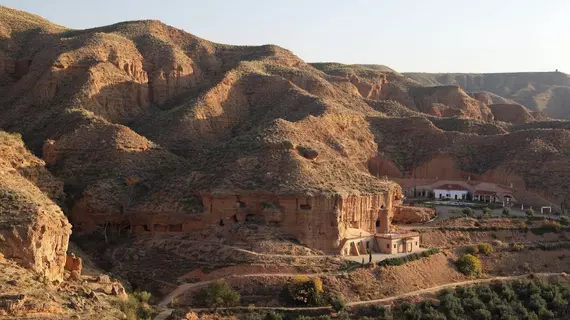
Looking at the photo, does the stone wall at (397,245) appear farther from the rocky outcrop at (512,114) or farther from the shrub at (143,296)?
the rocky outcrop at (512,114)

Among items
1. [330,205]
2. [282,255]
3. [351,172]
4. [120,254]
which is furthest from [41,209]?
[351,172]

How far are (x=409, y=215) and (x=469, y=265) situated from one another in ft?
25.8

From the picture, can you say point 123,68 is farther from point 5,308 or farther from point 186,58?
point 5,308

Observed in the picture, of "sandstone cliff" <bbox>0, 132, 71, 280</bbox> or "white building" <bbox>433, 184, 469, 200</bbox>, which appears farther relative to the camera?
"white building" <bbox>433, 184, 469, 200</bbox>

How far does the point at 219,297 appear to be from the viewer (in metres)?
34.6

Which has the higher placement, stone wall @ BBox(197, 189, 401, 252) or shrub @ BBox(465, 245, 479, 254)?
stone wall @ BBox(197, 189, 401, 252)

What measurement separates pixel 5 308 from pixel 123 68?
41.0m

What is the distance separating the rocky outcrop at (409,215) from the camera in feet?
161

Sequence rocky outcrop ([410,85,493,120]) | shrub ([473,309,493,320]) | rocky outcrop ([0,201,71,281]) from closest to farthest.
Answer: rocky outcrop ([0,201,71,281]), shrub ([473,309,493,320]), rocky outcrop ([410,85,493,120])

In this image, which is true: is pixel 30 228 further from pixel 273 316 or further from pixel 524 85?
pixel 524 85

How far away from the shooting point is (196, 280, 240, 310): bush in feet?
113

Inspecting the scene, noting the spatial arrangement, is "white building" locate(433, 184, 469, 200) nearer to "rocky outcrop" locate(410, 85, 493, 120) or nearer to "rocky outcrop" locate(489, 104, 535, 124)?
"rocky outcrop" locate(410, 85, 493, 120)

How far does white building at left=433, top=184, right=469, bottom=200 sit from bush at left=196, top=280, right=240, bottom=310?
30435 mm

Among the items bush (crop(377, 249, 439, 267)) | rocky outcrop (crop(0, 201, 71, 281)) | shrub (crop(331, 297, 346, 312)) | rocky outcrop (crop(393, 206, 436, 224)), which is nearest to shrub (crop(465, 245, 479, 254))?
bush (crop(377, 249, 439, 267))
